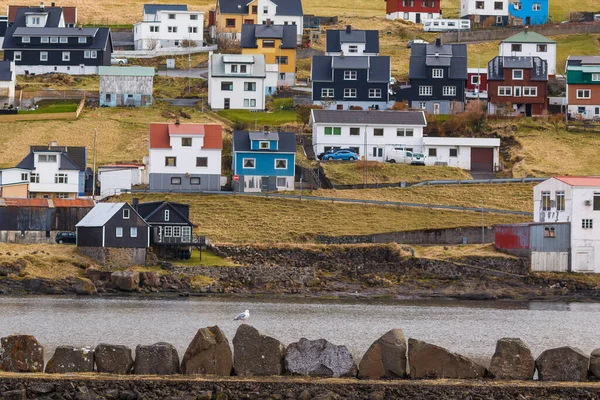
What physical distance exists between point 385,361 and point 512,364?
3.13 m

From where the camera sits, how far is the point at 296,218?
75375 mm

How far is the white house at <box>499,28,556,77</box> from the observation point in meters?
110

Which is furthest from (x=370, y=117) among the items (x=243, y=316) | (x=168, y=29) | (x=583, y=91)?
(x=243, y=316)

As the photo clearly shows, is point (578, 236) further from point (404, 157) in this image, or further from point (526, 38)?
point (526, 38)

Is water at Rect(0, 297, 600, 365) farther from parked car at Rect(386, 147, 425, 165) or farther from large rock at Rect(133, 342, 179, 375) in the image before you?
parked car at Rect(386, 147, 425, 165)

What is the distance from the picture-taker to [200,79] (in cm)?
11025

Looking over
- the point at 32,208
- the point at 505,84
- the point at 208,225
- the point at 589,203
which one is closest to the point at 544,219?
the point at 589,203

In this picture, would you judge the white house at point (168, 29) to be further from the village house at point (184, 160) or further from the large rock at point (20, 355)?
the large rock at point (20, 355)

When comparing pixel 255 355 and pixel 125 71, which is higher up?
pixel 125 71

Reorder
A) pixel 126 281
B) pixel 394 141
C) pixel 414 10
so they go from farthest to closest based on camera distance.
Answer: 1. pixel 414 10
2. pixel 394 141
3. pixel 126 281

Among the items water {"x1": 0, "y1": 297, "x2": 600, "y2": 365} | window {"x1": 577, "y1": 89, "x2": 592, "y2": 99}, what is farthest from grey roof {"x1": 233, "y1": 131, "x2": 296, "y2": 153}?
window {"x1": 577, "y1": 89, "x2": 592, "y2": 99}

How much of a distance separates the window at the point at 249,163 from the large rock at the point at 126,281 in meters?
19.4

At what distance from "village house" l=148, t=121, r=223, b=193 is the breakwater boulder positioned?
150ft

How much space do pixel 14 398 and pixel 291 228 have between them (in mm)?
39103
